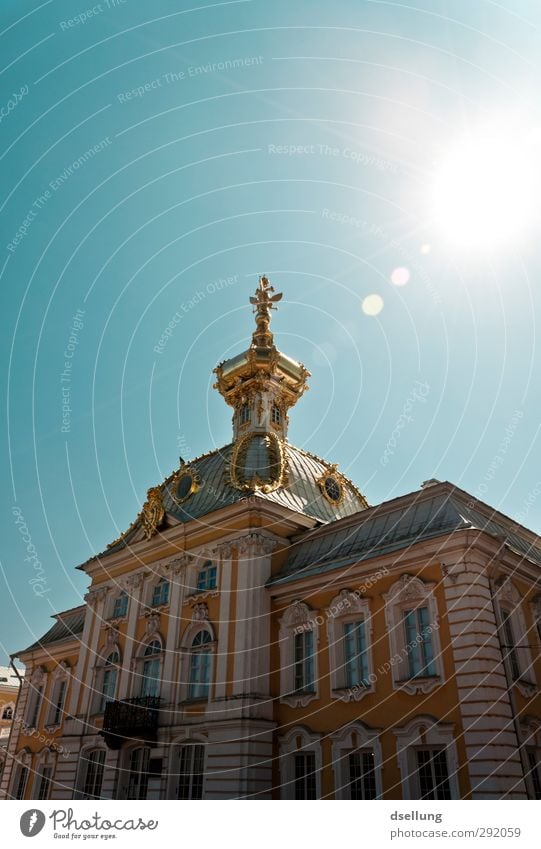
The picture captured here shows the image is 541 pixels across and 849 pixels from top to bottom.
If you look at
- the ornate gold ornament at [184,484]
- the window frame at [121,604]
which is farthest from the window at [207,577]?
the window frame at [121,604]

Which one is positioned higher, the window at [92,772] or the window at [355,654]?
the window at [355,654]

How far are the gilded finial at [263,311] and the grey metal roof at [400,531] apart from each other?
13.5 metres

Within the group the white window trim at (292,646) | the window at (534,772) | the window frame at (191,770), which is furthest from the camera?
the window frame at (191,770)

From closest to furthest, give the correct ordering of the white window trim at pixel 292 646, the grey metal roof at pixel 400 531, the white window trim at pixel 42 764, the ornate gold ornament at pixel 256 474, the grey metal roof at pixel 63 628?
the grey metal roof at pixel 400 531
the white window trim at pixel 292 646
the ornate gold ornament at pixel 256 474
the white window trim at pixel 42 764
the grey metal roof at pixel 63 628

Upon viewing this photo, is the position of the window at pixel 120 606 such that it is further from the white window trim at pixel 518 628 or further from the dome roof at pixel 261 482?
the white window trim at pixel 518 628

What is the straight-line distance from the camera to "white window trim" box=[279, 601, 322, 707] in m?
Result: 19.9

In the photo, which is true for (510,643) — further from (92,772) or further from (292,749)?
(92,772)

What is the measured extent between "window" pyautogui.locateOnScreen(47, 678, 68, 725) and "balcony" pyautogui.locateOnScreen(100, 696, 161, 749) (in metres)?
7.88

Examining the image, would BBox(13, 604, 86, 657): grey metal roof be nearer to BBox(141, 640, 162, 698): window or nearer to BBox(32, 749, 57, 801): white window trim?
BBox(32, 749, 57, 801): white window trim

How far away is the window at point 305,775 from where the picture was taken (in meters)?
18.5

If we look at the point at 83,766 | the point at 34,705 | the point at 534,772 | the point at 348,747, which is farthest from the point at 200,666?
the point at 34,705

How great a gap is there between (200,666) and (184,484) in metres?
8.67

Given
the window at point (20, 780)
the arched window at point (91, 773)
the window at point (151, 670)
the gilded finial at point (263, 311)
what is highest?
the gilded finial at point (263, 311)

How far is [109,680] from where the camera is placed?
2653cm
